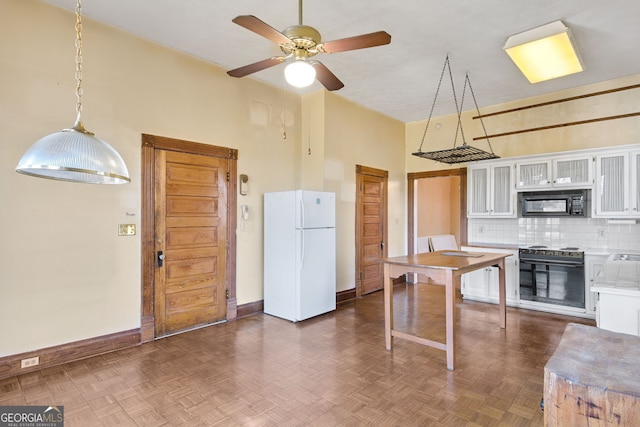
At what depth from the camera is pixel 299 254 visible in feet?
14.4

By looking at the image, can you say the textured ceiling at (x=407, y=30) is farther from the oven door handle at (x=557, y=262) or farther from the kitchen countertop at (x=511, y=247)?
the oven door handle at (x=557, y=262)

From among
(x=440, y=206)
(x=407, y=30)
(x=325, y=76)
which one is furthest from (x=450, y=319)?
(x=440, y=206)

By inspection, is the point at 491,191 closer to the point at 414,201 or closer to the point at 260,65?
the point at 414,201

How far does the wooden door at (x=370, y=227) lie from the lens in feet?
19.1

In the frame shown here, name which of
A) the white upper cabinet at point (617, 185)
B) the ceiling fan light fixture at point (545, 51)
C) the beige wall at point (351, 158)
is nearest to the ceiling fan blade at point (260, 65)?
the beige wall at point (351, 158)

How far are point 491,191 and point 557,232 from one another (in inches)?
43.7

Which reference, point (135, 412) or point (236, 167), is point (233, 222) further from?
point (135, 412)

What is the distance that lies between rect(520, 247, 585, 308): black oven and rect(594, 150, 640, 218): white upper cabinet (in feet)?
2.29

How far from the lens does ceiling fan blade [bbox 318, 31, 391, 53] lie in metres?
2.26

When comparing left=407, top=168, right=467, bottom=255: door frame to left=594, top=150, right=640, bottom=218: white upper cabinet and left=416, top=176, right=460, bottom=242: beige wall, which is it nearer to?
left=416, top=176, right=460, bottom=242: beige wall

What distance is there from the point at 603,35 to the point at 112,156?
4.77 m

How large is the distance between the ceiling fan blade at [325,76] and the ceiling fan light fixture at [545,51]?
2.09 m

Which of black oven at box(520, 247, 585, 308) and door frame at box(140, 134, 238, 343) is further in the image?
black oven at box(520, 247, 585, 308)

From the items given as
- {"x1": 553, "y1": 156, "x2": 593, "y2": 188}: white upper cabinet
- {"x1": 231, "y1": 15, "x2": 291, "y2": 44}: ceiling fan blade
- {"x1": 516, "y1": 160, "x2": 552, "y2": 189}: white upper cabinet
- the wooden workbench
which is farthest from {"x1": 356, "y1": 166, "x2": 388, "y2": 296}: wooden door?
the wooden workbench
